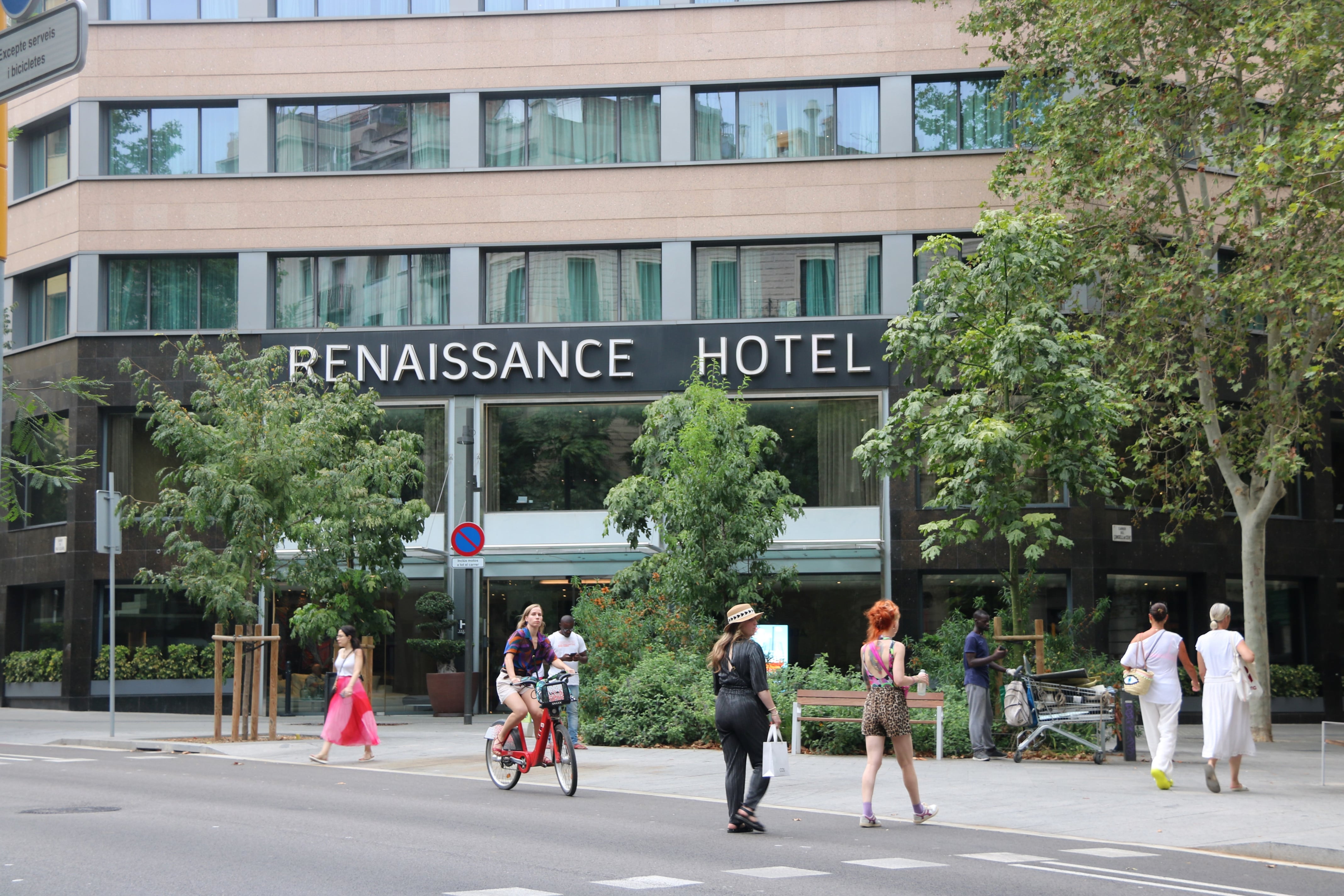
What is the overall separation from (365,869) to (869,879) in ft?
10.3

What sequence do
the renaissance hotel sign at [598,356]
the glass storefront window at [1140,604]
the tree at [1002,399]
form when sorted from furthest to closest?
the renaissance hotel sign at [598,356] → the glass storefront window at [1140,604] → the tree at [1002,399]

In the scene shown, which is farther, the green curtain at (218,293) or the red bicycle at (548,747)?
the green curtain at (218,293)

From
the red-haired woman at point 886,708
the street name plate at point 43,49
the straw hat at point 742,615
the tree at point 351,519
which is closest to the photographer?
the street name plate at point 43,49

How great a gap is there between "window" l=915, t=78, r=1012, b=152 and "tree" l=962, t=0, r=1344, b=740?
3.40 meters

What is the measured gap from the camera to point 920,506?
92.8ft

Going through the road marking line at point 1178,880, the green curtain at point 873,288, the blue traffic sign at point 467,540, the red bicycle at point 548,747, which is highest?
the green curtain at point 873,288

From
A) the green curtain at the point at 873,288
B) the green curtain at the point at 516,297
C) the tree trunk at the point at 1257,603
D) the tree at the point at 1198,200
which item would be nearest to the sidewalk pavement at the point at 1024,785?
the tree trunk at the point at 1257,603

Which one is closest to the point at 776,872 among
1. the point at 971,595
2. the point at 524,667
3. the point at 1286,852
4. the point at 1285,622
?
the point at 1286,852

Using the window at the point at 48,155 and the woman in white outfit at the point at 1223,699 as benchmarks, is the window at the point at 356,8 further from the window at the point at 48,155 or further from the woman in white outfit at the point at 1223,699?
the woman in white outfit at the point at 1223,699

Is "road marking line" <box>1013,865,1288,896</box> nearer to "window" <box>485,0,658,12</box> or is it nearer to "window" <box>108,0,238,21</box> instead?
"window" <box>485,0,658,12</box>

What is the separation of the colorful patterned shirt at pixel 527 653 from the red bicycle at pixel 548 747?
13 cm

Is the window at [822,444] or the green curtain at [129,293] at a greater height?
the green curtain at [129,293]

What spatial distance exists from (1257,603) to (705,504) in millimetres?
8658

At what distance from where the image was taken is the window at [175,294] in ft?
99.5
